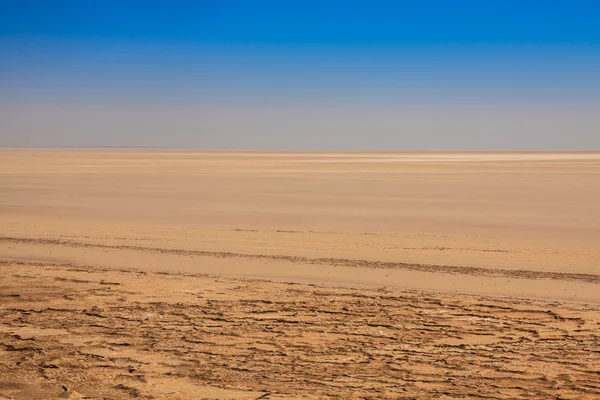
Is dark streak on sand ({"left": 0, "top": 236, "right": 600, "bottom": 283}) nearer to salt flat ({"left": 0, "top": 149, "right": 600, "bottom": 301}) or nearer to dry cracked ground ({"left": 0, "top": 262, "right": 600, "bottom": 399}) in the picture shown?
salt flat ({"left": 0, "top": 149, "right": 600, "bottom": 301})

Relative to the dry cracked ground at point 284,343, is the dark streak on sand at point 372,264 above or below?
above

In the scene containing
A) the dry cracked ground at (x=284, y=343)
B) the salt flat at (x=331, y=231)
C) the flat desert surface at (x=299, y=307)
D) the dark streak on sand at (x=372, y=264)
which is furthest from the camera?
the salt flat at (x=331, y=231)

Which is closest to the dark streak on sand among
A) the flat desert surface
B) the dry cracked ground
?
the flat desert surface

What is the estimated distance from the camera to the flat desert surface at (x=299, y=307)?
6.79 meters

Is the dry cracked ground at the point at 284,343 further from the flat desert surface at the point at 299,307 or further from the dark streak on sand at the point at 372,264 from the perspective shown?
the dark streak on sand at the point at 372,264

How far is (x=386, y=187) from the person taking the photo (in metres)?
35.8

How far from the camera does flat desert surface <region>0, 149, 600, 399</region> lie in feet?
22.3

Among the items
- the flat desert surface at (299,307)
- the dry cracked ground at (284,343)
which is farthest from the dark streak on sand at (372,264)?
the dry cracked ground at (284,343)

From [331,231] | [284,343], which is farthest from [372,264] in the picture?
[284,343]

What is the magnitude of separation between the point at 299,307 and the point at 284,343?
1800mm

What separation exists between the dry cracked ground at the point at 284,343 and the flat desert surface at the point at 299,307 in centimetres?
3

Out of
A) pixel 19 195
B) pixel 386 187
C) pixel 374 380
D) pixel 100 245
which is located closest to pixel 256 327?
pixel 374 380

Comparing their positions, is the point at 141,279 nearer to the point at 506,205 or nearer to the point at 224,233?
the point at 224,233

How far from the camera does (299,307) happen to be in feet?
32.1
